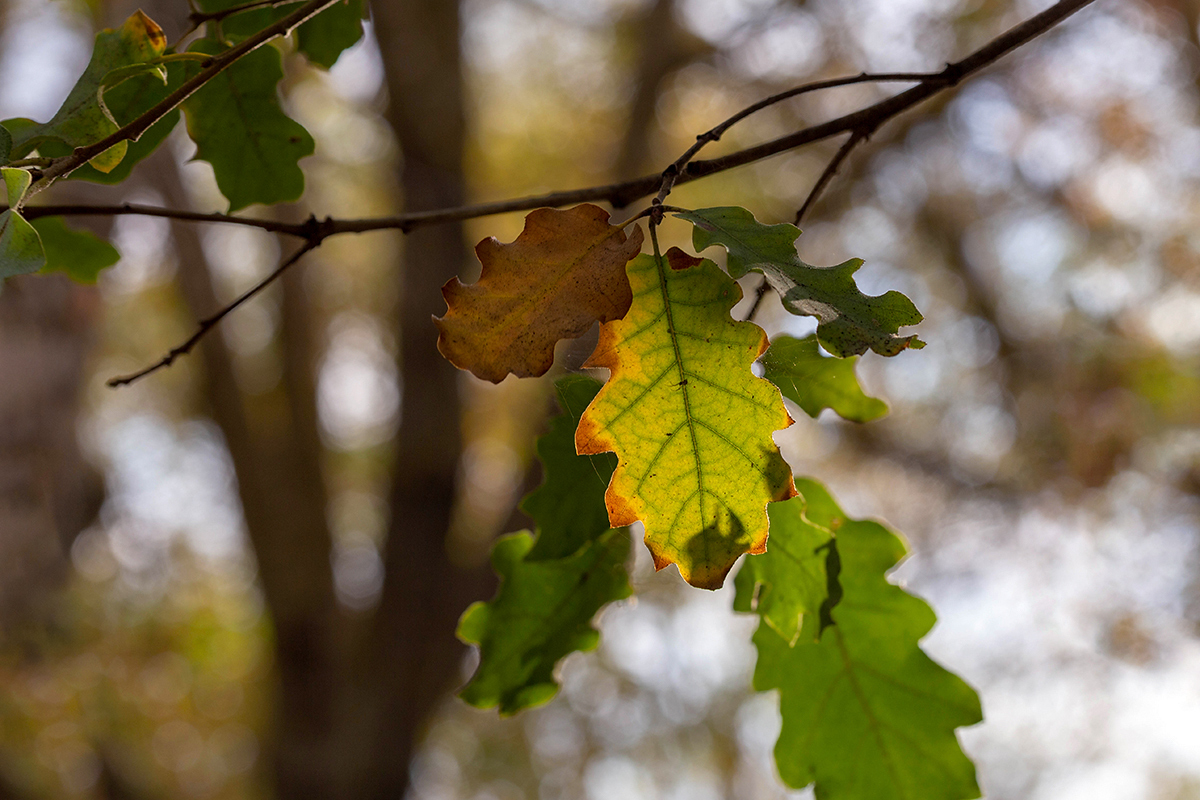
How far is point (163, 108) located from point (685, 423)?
1.48ft

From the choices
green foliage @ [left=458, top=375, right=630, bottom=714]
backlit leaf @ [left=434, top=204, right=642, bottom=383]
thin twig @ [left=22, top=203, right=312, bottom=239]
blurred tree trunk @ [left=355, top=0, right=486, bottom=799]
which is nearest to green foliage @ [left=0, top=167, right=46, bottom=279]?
thin twig @ [left=22, top=203, right=312, bottom=239]

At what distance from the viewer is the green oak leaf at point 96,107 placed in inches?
26.6

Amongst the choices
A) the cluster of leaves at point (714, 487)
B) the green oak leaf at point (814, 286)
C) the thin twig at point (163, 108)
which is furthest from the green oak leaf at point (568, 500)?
the thin twig at point (163, 108)

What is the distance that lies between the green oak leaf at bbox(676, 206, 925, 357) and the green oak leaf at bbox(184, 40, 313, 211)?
1.96ft

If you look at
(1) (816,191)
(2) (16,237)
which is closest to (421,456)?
(1) (816,191)

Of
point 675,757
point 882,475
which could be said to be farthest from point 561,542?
point 675,757

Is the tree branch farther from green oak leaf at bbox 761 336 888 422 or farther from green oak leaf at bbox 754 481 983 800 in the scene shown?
green oak leaf at bbox 754 481 983 800

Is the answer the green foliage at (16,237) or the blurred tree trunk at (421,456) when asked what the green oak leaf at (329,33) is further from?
the blurred tree trunk at (421,456)

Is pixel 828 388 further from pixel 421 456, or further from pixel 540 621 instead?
pixel 421 456

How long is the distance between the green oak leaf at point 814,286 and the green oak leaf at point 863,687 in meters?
0.39

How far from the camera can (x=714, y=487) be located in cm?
65

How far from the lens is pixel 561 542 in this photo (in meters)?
0.85

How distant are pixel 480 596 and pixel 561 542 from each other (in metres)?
3.91

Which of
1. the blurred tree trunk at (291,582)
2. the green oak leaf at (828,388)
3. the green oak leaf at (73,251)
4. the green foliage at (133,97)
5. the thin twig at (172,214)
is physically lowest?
the thin twig at (172,214)
